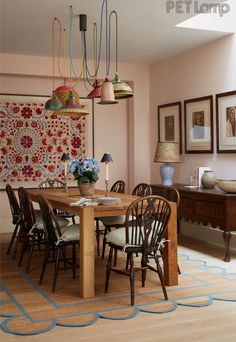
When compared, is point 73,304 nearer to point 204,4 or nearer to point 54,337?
point 54,337

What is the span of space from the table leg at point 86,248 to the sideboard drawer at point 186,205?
217 cm

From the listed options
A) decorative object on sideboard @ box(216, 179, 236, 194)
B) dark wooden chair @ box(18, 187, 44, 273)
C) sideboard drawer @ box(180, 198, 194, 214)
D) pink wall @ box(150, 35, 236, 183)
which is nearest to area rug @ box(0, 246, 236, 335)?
dark wooden chair @ box(18, 187, 44, 273)

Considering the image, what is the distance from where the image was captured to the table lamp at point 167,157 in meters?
6.43

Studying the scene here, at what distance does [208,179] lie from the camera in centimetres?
584

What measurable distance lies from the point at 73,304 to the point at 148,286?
0.78 meters

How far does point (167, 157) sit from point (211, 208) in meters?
1.36

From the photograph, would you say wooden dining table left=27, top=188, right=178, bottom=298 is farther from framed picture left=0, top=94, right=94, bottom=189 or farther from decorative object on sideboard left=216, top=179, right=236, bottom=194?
framed picture left=0, top=94, right=94, bottom=189

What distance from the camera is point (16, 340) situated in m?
2.94

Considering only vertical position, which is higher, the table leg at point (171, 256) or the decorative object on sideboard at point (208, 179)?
the decorative object on sideboard at point (208, 179)

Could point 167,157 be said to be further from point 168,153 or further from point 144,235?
point 144,235

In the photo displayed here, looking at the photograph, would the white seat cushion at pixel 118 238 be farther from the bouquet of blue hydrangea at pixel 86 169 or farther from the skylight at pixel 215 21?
the skylight at pixel 215 21

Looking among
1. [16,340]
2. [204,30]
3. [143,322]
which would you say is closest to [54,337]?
[16,340]

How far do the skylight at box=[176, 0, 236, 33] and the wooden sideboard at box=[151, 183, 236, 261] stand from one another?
77.4 inches

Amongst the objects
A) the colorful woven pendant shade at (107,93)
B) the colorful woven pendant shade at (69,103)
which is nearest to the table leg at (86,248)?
the colorful woven pendant shade at (107,93)
